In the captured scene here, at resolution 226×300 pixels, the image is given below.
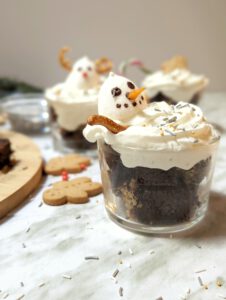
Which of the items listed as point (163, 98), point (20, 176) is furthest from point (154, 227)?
point (163, 98)

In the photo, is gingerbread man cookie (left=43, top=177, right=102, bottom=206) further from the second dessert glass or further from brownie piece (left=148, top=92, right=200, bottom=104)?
brownie piece (left=148, top=92, right=200, bottom=104)

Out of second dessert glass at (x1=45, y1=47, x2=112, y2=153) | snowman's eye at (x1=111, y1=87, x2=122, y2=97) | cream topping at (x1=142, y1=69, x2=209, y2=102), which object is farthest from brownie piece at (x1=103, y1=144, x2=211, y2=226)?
cream topping at (x1=142, y1=69, x2=209, y2=102)

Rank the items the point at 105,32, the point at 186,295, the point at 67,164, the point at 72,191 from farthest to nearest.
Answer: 1. the point at 105,32
2. the point at 67,164
3. the point at 72,191
4. the point at 186,295

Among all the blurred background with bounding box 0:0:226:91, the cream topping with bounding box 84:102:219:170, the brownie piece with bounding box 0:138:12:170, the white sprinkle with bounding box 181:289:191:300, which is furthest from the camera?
the blurred background with bounding box 0:0:226:91

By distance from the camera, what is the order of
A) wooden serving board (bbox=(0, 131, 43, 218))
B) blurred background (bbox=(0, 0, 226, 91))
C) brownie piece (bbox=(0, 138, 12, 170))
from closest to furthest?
wooden serving board (bbox=(0, 131, 43, 218))
brownie piece (bbox=(0, 138, 12, 170))
blurred background (bbox=(0, 0, 226, 91))

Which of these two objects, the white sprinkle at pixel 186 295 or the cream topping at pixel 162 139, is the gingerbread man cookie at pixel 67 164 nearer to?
the cream topping at pixel 162 139

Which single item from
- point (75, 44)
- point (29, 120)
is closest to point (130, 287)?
point (29, 120)

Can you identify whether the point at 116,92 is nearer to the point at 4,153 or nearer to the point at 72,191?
the point at 72,191
